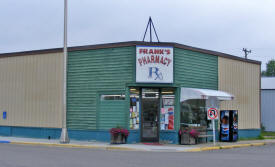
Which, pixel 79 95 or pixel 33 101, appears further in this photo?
pixel 33 101

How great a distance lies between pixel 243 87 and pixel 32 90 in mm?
13021

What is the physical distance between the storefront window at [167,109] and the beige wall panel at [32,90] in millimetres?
5804

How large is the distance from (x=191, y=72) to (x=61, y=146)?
7778mm

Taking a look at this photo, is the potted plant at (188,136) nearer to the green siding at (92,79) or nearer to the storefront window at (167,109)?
the storefront window at (167,109)

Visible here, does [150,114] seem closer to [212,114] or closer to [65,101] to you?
A: [212,114]

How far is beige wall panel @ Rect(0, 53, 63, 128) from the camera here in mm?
23156

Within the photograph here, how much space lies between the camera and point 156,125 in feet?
69.6

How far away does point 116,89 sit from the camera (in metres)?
21.1

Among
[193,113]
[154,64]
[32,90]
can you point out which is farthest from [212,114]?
[32,90]

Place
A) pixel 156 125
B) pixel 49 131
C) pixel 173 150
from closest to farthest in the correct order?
1. pixel 173 150
2. pixel 156 125
3. pixel 49 131

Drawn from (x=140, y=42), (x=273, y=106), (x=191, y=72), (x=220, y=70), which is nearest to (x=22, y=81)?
(x=140, y=42)

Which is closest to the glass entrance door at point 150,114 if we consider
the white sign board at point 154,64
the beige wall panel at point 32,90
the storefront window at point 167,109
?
the storefront window at point 167,109

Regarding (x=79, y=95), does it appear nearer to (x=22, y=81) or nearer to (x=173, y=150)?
(x=22, y=81)

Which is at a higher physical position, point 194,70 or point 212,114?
point 194,70
